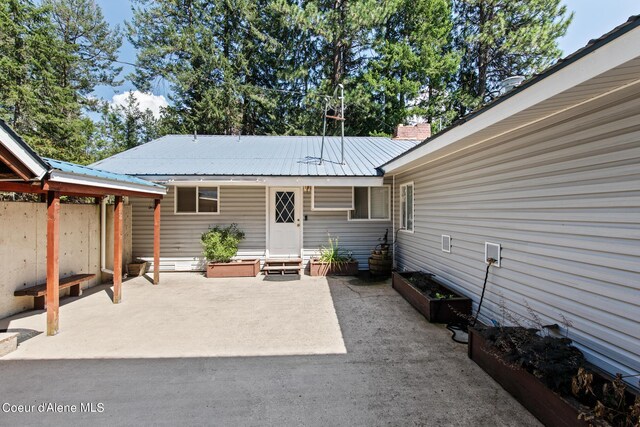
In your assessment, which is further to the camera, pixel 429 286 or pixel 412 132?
pixel 412 132

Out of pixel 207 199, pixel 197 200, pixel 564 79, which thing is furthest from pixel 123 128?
pixel 564 79

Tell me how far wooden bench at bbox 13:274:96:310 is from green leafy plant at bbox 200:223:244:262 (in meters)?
2.32

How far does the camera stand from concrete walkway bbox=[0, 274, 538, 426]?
2.36m

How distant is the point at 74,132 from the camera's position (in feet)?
50.9

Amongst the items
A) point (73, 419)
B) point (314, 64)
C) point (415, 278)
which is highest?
point (314, 64)

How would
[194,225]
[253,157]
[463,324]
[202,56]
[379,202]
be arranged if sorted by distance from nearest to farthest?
[463,324] < [194,225] < [379,202] < [253,157] < [202,56]

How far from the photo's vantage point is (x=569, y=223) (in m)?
2.74

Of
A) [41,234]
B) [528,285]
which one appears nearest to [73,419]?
[41,234]

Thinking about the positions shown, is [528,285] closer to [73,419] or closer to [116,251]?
[73,419]

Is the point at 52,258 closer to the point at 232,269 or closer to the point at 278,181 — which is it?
the point at 232,269

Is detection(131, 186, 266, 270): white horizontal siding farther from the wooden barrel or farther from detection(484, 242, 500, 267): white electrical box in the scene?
detection(484, 242, 500, 267): white electrical box

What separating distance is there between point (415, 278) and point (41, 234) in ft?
20.9

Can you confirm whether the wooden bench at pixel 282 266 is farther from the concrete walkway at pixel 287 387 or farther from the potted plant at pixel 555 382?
the potted plant at pixel 555 382

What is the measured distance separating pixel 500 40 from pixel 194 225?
17682 millimetres
